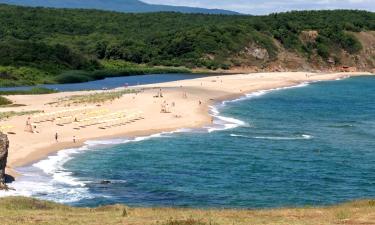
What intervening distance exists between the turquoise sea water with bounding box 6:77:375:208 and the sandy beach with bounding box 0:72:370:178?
1.79m

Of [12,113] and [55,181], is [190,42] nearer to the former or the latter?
[12,113]

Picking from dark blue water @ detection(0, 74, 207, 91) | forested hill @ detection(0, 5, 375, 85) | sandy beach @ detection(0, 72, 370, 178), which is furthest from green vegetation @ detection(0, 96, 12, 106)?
forested hill @ detection(0, 5, 375, 85)

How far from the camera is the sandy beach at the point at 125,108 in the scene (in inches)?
1802

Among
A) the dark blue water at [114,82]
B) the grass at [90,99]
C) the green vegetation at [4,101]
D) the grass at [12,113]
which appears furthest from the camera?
the dark blue water at [114,82]

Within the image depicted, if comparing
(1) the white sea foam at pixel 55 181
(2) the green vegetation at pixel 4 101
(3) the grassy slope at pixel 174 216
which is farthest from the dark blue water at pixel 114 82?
(3) the grassy slope at pixel 174 216

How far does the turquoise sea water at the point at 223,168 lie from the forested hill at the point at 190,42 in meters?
74.1

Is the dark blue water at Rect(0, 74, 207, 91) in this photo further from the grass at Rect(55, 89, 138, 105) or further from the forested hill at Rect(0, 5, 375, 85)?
the grass at Rect(55, 89, 138, 105)

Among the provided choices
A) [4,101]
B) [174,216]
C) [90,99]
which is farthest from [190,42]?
[174,216]

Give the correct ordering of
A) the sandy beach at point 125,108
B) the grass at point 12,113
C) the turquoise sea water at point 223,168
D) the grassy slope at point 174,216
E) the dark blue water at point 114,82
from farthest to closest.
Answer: the dark blue water at point 114,82 → the grass at point 12,113 → the sandy beach at point 125,108 → the turquoise sea water at point 223,168 → the grassy slope at point 174,216

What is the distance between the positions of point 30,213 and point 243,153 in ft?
77.1

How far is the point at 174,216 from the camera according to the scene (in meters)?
23.7

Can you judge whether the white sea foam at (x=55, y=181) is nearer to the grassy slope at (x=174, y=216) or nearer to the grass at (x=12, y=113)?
the grassy slope at (x=174, y=216)

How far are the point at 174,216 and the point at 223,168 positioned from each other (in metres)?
17.1

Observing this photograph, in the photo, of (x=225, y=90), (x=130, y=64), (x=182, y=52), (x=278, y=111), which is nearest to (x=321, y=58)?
(x=182, y=52)
